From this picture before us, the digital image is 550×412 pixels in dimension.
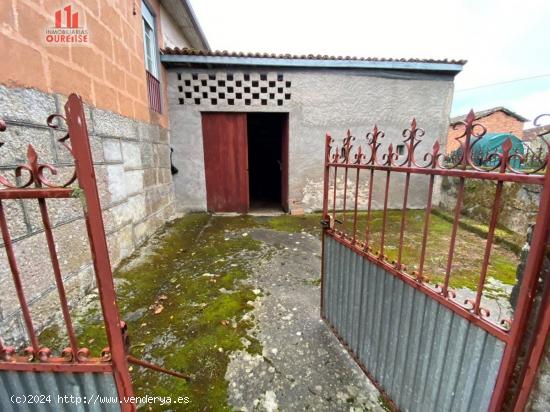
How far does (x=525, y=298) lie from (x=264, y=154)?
34.6 ft

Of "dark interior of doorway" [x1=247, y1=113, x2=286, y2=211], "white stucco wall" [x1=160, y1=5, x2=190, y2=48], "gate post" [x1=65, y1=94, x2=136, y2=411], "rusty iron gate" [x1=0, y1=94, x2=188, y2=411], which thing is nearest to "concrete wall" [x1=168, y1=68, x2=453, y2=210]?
"white stucco wall" [x1=160, y1=5, x2=190, y2=48]

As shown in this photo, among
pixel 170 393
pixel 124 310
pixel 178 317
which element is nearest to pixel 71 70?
pixel 124 310

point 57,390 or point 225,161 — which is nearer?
point 57,390

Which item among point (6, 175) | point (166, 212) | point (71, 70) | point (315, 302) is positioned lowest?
point (315, 302)

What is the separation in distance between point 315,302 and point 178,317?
150 cm

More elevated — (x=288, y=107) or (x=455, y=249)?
(x=288, y=107)

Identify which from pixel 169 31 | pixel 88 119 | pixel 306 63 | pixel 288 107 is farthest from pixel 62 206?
pixel 169 31

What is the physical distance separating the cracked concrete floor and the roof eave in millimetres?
5115

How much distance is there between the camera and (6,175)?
196 centimetres

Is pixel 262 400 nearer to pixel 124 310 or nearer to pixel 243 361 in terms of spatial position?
pixel 243 361

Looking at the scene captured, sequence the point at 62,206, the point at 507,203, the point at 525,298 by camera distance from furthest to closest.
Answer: the point at 507,203
the point at 62,206
the point at 525,298

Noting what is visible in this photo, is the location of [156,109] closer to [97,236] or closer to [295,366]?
[97,236]

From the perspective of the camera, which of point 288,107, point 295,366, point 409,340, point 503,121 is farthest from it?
point 503,121

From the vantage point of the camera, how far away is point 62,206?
257cm
